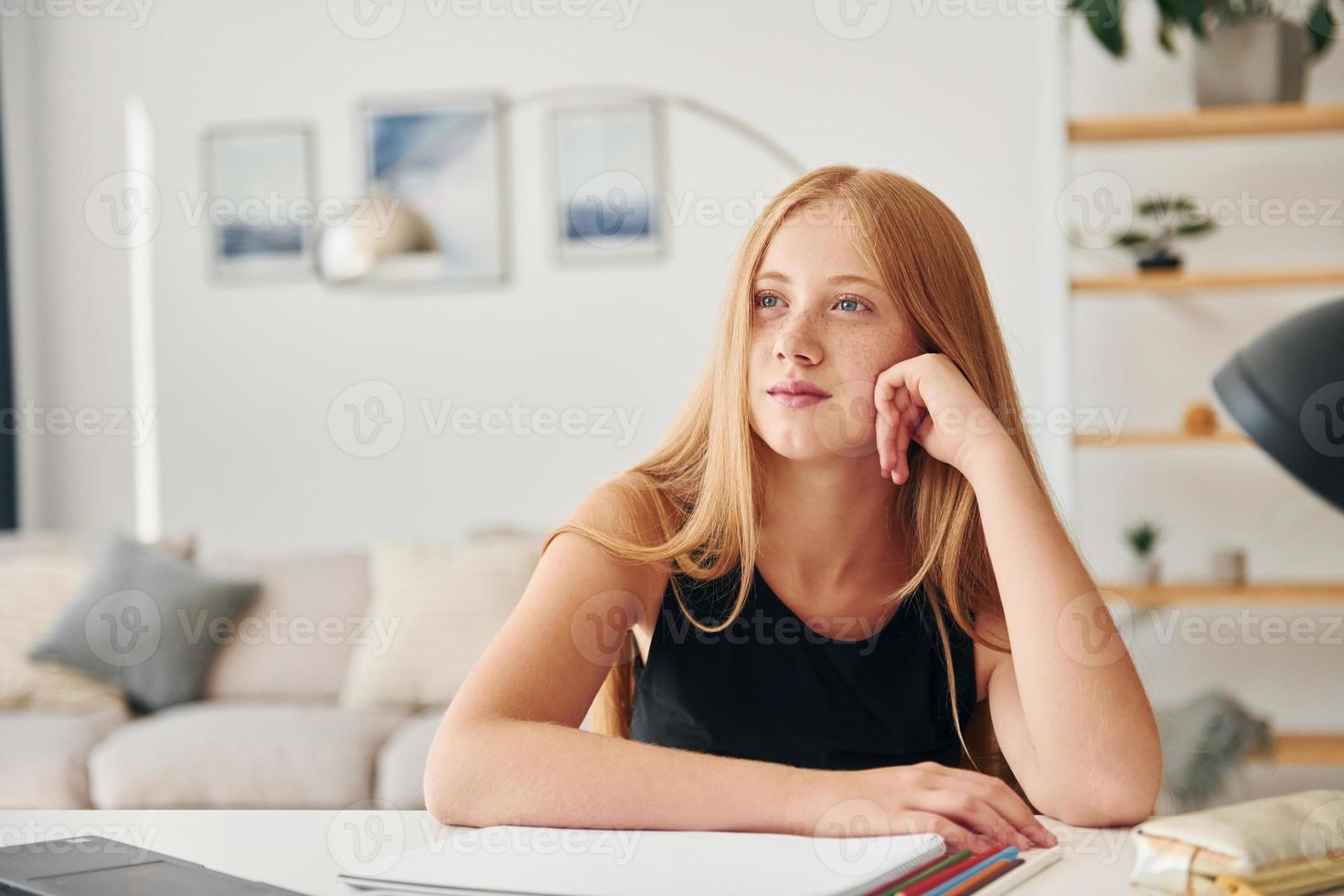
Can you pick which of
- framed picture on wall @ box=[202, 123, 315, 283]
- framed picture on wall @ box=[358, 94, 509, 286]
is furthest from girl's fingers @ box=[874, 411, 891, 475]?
framed picture on wall @ box=[202, 123, 315, 283]

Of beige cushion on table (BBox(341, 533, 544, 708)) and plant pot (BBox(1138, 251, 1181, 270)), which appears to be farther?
plant pot (BBox(1138, 251, 1181, 270))

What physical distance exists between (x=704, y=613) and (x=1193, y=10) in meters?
2.31

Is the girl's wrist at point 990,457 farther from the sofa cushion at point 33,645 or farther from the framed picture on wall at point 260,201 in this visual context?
the framed picture on wall at point 260,201

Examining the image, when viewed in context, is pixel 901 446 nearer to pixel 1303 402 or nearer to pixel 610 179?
pixel 1303 402

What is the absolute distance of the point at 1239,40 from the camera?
9.73 feet

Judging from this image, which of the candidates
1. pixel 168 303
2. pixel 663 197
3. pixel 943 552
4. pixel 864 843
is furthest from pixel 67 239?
pixel 864 843

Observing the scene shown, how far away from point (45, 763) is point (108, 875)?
7.01 feet

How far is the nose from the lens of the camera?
1.26 meters

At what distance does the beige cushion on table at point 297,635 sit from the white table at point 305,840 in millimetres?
2019

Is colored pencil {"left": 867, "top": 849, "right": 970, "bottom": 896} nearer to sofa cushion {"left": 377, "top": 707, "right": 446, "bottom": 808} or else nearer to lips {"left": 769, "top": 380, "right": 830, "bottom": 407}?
lips {"left": 769, "top": 380, "right": 830, "bottom": 407}

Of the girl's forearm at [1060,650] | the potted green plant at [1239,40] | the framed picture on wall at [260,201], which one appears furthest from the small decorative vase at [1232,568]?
the framed picture on wall at [260,201]

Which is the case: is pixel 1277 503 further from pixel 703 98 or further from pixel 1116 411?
pixel 703 98

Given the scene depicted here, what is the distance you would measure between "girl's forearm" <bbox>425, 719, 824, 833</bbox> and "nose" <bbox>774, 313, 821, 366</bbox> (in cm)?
46

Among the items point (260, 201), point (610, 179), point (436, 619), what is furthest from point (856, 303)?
point (260, 201)
